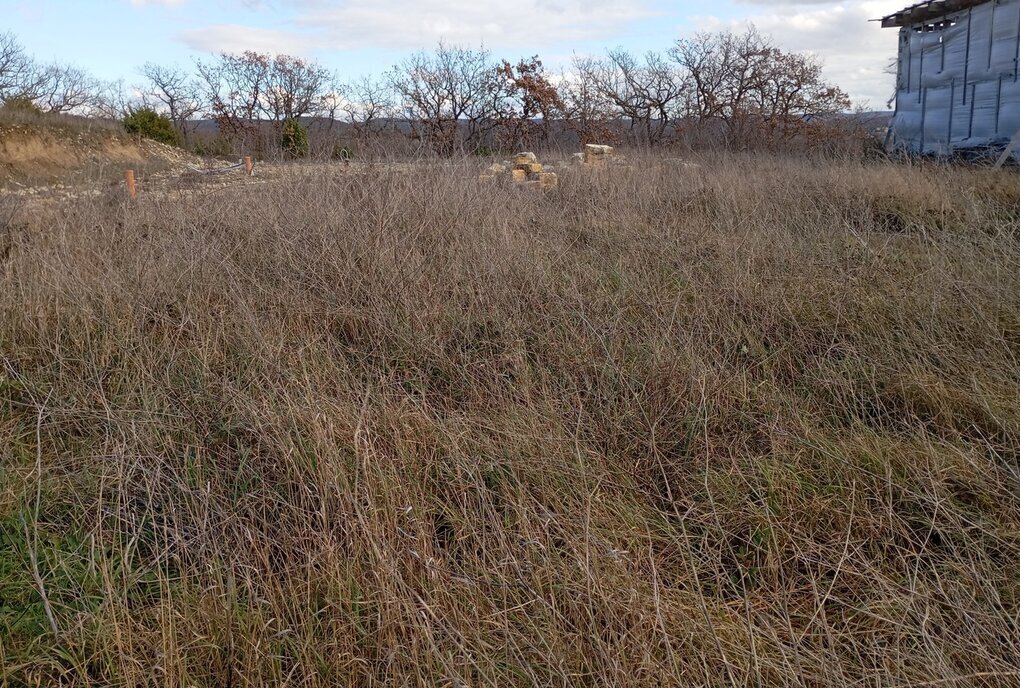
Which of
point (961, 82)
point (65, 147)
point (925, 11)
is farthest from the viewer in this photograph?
point (65, 147)

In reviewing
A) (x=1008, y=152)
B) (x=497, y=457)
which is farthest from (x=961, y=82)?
(x=497, y=457)

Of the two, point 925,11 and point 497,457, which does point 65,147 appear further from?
point 497,457

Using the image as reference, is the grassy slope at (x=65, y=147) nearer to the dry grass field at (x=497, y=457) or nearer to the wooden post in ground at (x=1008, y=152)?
the dry grass field at (x=497, y=457)

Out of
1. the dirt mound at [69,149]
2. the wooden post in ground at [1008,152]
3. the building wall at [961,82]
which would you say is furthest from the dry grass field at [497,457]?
the dirt mound at [69,149]

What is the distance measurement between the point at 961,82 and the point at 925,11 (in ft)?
5.58

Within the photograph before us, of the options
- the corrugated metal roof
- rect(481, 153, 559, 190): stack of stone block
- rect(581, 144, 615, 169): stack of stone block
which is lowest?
rect(481, 153, 559, 190): stack of stone block

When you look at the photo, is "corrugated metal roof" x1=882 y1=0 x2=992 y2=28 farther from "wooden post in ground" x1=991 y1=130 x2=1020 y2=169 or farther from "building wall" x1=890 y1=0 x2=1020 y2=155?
"wooden post in ground" x1=991 y1=130 x2=1020 y2=169

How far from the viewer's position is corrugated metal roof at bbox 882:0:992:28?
13547 mm

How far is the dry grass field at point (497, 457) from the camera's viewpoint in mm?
2053

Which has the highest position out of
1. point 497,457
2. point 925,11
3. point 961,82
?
point 925,11

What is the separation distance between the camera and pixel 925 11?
14.4m

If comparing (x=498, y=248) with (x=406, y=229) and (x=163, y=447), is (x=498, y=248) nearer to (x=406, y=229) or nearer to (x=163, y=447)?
(x=406, y=229)

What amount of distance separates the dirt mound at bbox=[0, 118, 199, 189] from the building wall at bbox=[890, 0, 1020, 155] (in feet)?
52.7

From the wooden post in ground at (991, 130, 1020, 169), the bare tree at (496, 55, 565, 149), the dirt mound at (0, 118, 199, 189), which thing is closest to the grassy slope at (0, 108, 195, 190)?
the dirt mound at (0, 118, 199, 189)
